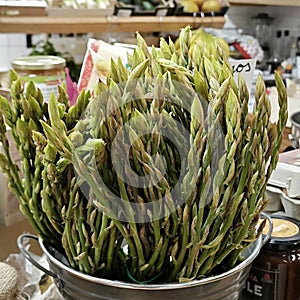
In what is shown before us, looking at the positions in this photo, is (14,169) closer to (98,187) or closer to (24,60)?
(98,187)

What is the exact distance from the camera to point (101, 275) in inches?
21.0

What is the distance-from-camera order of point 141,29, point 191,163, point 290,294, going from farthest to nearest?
point 141,29
point 290,294
point 191,163

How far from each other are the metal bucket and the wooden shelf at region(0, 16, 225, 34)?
1.32 metres

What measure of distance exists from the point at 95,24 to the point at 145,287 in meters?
1.53

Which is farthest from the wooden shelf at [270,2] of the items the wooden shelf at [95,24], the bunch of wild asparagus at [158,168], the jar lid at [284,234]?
the bunch of wild asparagus at [158,168]

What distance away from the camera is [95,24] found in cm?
191

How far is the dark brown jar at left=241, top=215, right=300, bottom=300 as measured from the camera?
0.64m

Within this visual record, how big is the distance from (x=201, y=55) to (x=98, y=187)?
163 mm

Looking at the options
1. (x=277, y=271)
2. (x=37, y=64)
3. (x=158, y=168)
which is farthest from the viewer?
(x=37, y=64)

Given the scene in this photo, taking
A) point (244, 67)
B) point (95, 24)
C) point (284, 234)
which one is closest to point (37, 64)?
point (244, 67)

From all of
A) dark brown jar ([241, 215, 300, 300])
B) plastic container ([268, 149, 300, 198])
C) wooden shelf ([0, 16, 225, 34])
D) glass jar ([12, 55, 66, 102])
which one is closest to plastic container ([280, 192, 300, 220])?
plastic container ([268, 149, 300, 198])

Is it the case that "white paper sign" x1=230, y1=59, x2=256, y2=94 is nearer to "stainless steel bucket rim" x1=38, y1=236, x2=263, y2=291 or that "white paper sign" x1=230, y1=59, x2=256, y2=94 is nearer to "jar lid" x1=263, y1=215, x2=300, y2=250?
→ "jar lid" x1=263, y1=215, x2=300, y2=250

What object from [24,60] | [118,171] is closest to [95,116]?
[118,171]

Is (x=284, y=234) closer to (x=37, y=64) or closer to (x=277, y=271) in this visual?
(x=277, y=271)
